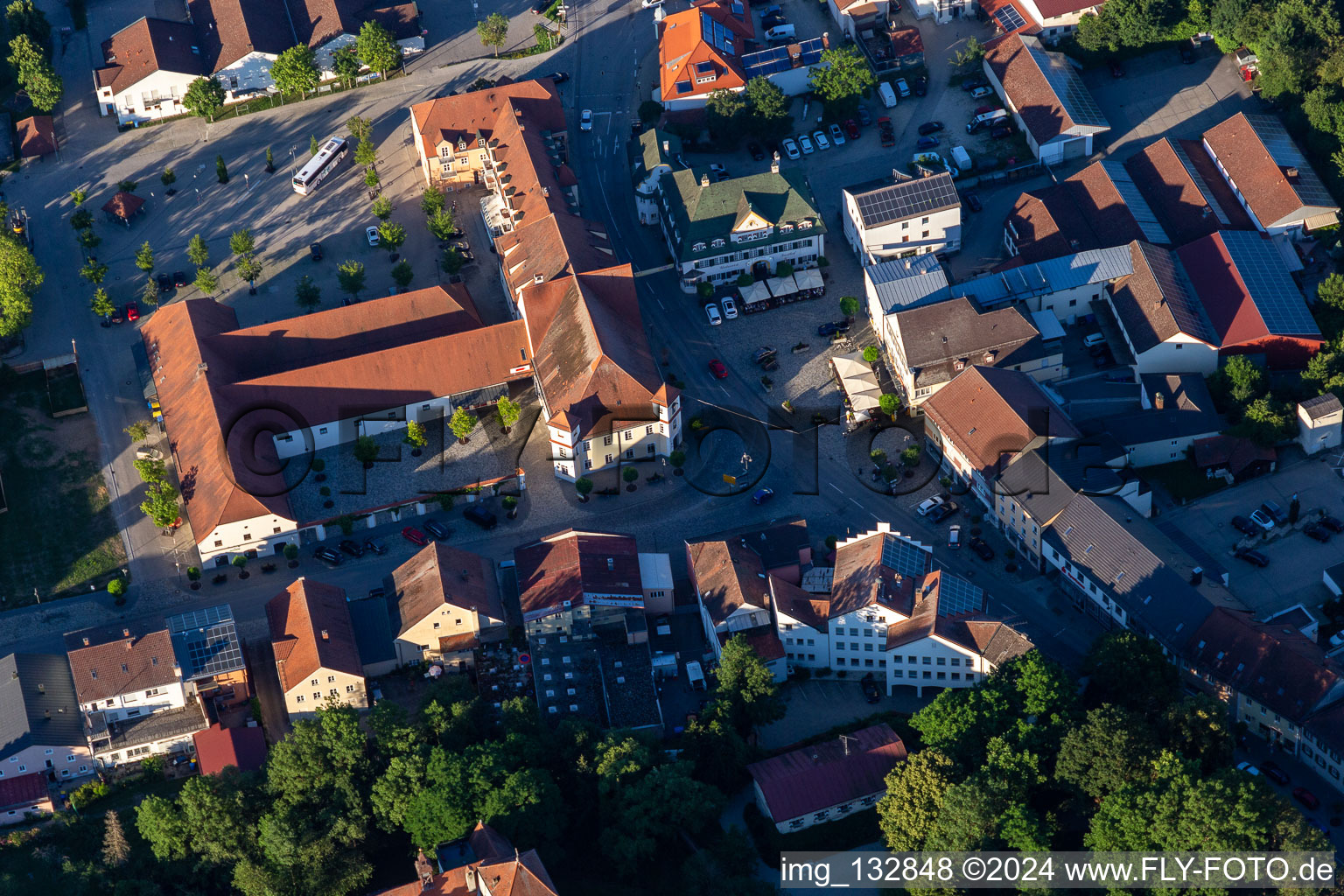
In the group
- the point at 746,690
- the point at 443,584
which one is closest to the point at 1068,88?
the point at 746,690

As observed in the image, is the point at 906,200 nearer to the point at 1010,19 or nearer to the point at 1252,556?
the point at 1010,19

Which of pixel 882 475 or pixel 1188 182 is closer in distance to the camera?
pixel 882 475

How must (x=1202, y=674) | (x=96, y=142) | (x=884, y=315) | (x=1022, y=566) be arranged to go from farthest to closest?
1. (x=96, y=142)
2. (x=884, y=315)
3. (x=1022, y=566)
4. (x=1202, y=674)

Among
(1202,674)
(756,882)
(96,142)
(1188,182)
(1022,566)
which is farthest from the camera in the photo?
(96,142)

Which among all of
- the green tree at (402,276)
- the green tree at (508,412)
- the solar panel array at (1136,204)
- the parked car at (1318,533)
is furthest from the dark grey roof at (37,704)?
the solar panel array at (1136,204)

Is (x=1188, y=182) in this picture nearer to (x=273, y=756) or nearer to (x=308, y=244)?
(x=308, y=244)

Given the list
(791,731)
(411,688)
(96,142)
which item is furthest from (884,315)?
(96,142)

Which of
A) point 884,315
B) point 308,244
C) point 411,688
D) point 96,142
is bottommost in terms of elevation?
point 411,688
